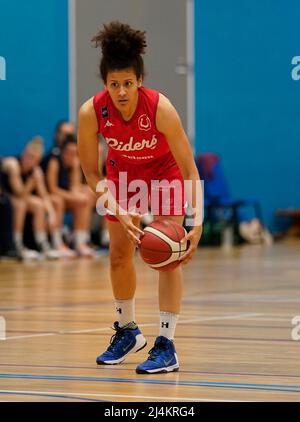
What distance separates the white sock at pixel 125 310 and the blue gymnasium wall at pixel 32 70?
893 cm

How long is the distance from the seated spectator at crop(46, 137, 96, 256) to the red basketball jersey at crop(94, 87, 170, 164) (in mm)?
8480

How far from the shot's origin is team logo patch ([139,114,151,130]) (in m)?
4.95

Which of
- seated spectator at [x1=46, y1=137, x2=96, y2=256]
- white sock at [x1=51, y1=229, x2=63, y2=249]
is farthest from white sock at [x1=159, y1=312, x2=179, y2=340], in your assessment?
seated spectator at [x1=46, y1=137, x2=96, y2=256]

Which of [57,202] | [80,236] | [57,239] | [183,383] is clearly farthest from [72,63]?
[183,383]

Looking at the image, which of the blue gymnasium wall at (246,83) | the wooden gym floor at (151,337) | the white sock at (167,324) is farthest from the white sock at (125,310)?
the blue gymnasium wall at (246,83)

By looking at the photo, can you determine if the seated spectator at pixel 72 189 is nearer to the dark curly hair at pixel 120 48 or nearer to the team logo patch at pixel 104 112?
the team logo patch at pixel 104 112

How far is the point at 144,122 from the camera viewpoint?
4.96 m

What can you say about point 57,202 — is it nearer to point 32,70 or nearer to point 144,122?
point 32,70

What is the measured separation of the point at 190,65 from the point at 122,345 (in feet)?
40.7

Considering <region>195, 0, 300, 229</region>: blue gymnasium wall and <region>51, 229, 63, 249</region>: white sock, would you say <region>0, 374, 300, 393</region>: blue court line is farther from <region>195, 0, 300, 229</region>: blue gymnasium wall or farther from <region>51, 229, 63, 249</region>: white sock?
<region>195, 0, 300, 229</region>: blue gymnasium wall
